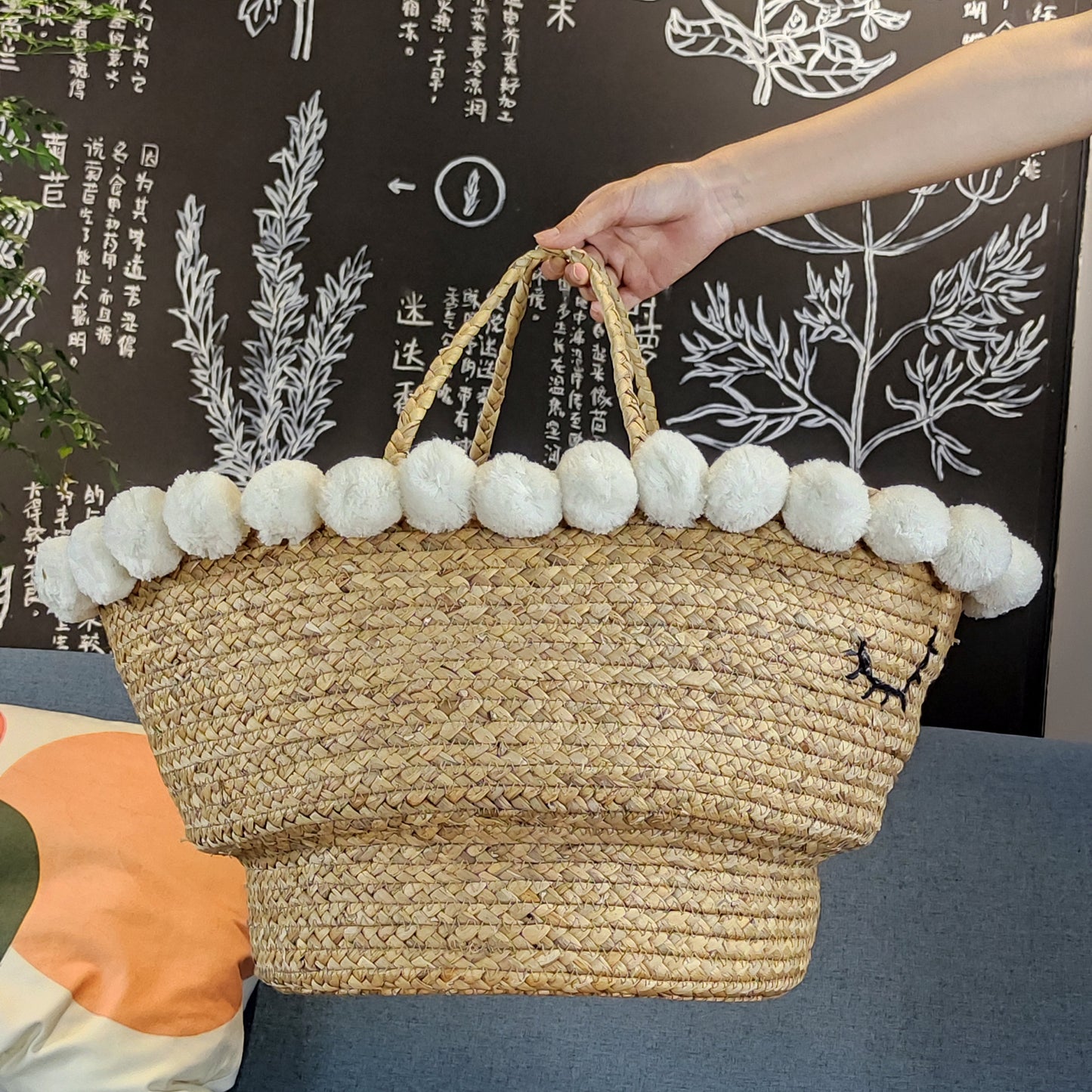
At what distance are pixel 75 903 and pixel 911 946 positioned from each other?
89 centimetres

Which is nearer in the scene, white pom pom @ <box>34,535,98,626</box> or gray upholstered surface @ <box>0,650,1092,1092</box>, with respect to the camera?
white pom pom @ <box>34,535,98,626</box>

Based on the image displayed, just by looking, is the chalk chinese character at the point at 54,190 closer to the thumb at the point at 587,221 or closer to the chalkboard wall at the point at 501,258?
the chalkboard wall at the point at 501,258

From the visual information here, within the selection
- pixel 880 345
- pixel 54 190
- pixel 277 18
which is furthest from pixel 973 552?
pixel 54 190

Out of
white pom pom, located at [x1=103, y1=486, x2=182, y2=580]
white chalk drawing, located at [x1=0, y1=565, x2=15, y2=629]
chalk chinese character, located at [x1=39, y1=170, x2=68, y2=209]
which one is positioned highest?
chalk chinese character, located at [x1=39, y1=170, x2=68, y2=209]

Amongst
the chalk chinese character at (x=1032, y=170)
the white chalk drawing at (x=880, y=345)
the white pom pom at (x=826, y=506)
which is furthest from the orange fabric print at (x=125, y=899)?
the chalk chinese character at (x=1032, y=170)

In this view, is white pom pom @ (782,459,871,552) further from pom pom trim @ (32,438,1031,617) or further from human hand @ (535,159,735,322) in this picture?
human hand @ (535,159,735,322)

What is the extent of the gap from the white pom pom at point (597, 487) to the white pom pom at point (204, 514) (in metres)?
0.21

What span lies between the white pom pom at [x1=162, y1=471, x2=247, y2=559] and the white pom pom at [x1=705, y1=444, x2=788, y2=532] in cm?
30

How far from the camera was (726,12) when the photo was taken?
1.56 m

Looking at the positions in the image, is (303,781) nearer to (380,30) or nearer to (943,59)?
(943,59)

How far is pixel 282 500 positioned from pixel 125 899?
635 millimetres

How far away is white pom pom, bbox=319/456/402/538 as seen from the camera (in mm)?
664

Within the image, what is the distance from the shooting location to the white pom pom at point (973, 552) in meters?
0.70

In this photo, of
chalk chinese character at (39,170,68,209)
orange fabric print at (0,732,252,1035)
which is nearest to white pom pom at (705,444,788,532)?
orange fabric print at (0,732,252,1035)
